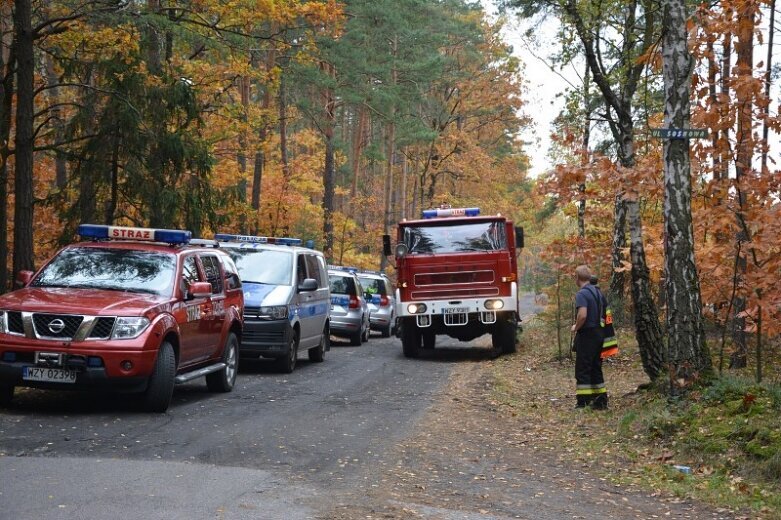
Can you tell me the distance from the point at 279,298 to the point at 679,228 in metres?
7.61

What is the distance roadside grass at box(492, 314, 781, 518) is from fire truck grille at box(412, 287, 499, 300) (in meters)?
6.87

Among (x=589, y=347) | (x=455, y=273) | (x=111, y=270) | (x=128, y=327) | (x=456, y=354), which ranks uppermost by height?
(x=111, y=270)

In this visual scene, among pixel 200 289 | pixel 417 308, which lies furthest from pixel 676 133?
pixel 417 308

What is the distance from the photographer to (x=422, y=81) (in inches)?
1567

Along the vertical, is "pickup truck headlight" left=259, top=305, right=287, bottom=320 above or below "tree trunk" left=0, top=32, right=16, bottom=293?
below

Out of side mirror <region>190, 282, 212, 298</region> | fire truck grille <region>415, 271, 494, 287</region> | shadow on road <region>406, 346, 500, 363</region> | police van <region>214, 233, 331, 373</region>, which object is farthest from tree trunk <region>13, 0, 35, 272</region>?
shadow on road <region>406, 346, 500, 363</region>

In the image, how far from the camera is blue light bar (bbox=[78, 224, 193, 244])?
40.1 ft

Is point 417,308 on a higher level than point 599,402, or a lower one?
higher

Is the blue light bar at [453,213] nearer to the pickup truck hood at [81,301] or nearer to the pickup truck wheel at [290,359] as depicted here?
the pickup truck wheel at [290,359]

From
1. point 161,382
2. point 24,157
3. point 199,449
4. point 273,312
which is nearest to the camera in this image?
point 199,449

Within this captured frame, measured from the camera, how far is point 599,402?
40.5ft

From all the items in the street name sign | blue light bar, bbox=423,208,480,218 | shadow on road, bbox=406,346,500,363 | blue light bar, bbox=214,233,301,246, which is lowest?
shadow on road, bbox=406,346,500,363

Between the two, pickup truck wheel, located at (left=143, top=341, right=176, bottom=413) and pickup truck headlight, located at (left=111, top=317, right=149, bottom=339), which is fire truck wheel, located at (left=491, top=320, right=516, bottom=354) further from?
pickup truck headlight, located at (left=111, top=317, right=149, bottom=339)

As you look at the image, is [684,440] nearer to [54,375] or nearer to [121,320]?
[121,320]
